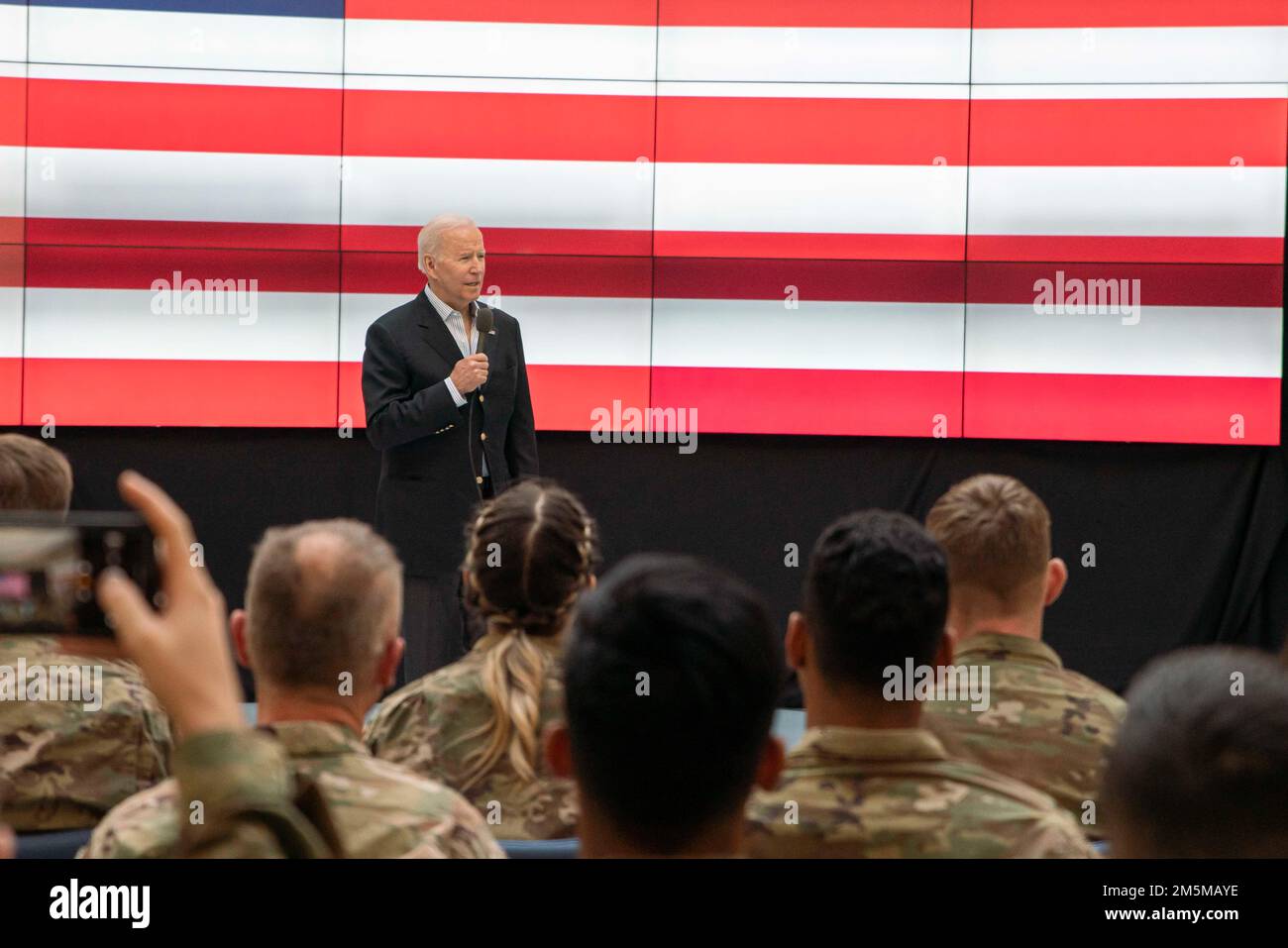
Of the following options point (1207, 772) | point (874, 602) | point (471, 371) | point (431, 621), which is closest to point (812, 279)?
point (471, 371)

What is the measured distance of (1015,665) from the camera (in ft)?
6.94

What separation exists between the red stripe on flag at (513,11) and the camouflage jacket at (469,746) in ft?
10.6

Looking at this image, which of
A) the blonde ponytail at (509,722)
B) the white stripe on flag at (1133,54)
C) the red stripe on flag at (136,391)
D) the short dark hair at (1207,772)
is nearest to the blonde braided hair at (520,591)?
the blonde ponytail at (509,722)

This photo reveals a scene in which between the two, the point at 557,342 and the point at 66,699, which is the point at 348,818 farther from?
the point at 557,342

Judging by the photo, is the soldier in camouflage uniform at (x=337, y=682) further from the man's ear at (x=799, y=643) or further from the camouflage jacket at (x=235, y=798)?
the camouflage jacket at (x=235, y=798)

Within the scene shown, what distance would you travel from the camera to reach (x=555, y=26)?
4895 millimetres

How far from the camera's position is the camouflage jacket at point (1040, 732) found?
2012 mm

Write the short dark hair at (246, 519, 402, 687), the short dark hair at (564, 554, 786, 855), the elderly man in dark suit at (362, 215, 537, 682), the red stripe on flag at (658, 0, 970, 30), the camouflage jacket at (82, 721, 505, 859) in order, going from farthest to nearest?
1. the red stripe on flag at (658, 0, 970, 30)
2. the elderly man in dark suit at (362, 215, 537, 682)
3. the short dark hair at (246, 519, 402, 687)
4. the camouflage jacket at (82, 721, 505, 859)
5. the short dark hair at (564, 554, 786, 855)

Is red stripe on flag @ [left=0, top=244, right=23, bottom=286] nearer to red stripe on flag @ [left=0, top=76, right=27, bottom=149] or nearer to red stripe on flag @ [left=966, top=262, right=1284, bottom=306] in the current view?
red stripe on flag @ [left=0, top=76, right=27, bottom=149]

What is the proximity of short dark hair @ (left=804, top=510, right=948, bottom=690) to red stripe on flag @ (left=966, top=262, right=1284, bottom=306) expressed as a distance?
3.39 metres

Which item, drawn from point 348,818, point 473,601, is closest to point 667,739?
point 348,818

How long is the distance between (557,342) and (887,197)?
1.21 metres

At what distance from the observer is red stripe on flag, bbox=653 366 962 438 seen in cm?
490
